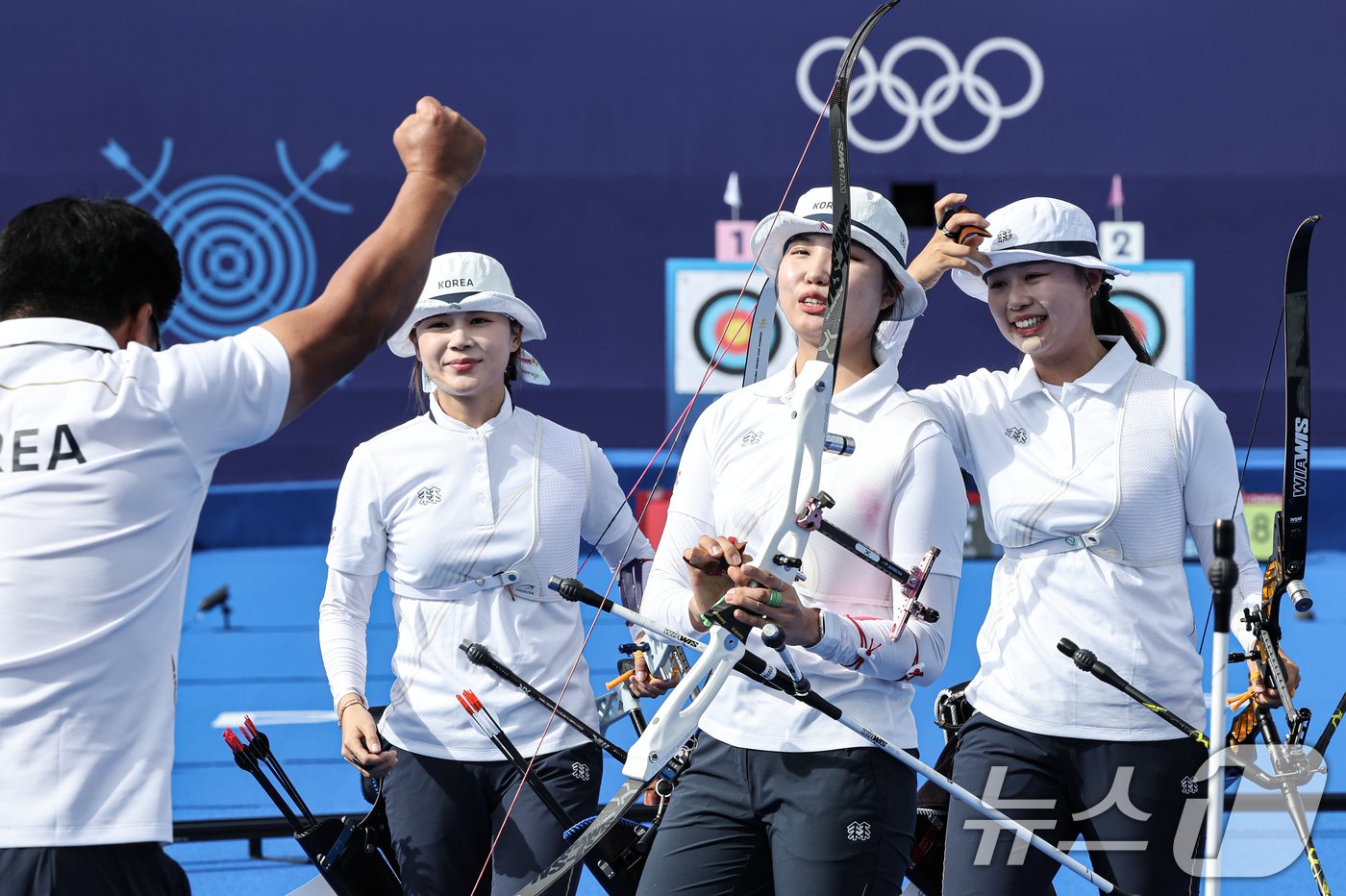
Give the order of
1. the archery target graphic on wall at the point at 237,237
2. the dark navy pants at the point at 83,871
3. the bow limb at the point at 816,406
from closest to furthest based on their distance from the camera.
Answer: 1. the dark navy pants at the point at 83,871
2. the bow limb at the point at 816,406
3. the archery target graphic on wall at the point at 237,237

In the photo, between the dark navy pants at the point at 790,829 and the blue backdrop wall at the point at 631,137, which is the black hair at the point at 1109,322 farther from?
the blue backdrop wall at the point at 631,137

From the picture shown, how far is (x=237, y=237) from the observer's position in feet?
28.9

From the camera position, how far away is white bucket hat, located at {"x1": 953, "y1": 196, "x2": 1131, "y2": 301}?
2.29m

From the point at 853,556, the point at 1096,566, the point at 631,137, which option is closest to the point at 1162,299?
the point at 631,137

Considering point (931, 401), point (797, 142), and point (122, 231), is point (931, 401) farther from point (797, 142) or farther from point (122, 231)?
point (797, 142)

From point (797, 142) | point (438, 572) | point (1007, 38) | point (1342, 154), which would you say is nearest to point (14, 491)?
point (438, 572)

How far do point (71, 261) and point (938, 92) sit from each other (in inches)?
324

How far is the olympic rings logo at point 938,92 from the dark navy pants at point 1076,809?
726 cm

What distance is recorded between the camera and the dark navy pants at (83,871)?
52.9 inches

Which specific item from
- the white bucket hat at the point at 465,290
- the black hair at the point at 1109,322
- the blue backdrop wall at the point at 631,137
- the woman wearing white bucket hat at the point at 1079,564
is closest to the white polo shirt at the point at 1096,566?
the woman wearing white bucket hat at the point at 1079,564

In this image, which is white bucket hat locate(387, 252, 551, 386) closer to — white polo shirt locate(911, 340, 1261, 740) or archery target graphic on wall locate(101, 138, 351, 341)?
white polo shirt locate(911, 340, 1261, 740)

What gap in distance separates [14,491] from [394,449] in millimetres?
1179

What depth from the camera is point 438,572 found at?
246 centimetres

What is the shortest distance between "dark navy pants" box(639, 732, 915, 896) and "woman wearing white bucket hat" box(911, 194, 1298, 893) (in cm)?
36
